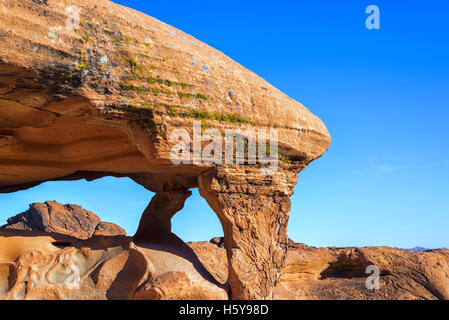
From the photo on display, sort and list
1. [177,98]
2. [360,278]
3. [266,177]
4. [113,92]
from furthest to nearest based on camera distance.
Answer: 1. [360,278]
2. [266,177]
3. [177,98]
4. [113,92]

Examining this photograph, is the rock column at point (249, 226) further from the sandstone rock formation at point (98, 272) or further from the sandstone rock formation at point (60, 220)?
the sandstone rock formation at point (60, 220)

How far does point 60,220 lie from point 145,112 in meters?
11.8

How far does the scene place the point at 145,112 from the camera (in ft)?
16.6

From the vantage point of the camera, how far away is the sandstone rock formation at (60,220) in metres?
14.3

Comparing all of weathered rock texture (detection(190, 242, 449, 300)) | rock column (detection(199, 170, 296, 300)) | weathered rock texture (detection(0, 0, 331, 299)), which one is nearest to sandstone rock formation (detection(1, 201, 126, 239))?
weathered rock texture (detection(190, 242, 449, 300))

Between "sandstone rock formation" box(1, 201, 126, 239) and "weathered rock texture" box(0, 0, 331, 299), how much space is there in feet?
23.9

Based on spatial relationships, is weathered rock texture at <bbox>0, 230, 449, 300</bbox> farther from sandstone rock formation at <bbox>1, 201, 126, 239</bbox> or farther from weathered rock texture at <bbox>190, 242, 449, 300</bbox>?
sandstone rock formation at <bbox>1, 201, 126, 239</bbox>

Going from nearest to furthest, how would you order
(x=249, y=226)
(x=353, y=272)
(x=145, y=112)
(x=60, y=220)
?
(x=145, y=112), (x=249, y=226), (x=353, y=272), (x=60, y=220)

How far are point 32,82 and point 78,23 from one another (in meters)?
0.87

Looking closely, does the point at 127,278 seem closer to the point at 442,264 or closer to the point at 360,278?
the point at 360,278

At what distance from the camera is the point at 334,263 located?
1030cm

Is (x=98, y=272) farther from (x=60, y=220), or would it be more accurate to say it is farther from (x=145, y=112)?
(x=60, y=220)

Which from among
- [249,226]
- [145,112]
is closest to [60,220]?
[249,226]
